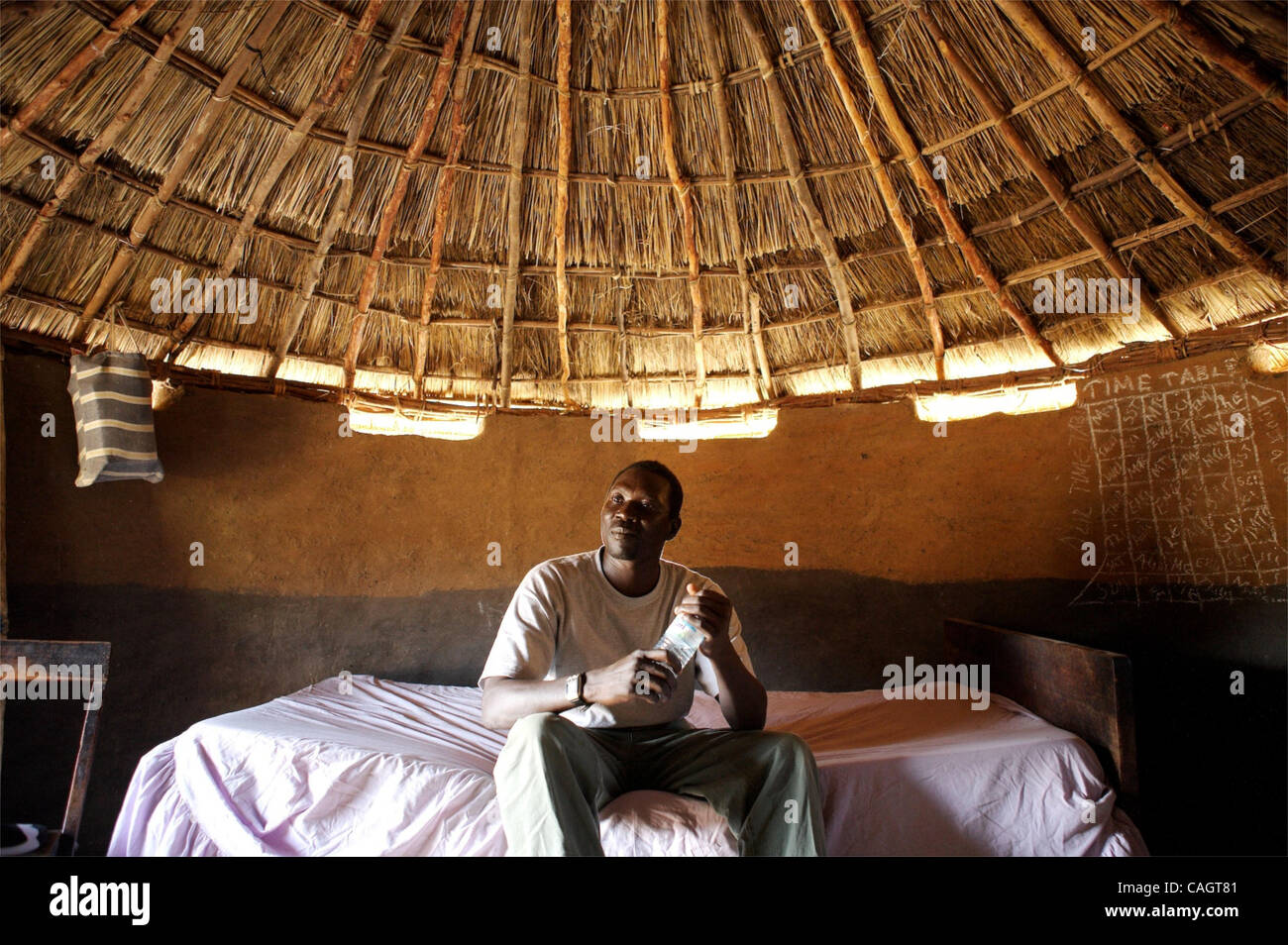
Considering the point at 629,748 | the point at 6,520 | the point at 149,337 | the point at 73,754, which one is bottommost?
the point at 73,754

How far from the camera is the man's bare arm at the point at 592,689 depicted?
6.32ft

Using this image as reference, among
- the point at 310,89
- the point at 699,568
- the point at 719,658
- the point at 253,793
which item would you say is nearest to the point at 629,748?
the point at 719,658

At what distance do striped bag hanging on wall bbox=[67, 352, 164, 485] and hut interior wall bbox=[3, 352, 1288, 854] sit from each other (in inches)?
8.6

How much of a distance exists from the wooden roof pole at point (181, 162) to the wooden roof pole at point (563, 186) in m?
1.09

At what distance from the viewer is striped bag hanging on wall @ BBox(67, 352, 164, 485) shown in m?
3.49

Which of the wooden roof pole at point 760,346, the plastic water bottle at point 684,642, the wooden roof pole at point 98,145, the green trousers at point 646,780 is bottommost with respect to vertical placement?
the green trousers at point 646,780

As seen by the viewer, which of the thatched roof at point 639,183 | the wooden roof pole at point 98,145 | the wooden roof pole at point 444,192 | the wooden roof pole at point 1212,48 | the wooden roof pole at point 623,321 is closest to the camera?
the wooden roof pole at point 1212,48

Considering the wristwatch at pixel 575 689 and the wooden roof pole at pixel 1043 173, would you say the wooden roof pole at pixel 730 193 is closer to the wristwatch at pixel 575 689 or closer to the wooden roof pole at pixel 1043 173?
the wooden roof pole at pixel 1043 173

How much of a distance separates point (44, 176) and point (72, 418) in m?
1.06

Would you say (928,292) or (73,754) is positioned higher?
(928,292)

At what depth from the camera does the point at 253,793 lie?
2.50m

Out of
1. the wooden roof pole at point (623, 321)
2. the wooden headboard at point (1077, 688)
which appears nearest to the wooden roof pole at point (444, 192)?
the wooden roof pole at point (623, 321)
